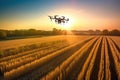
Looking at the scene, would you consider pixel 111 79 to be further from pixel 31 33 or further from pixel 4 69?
pixel 31 33

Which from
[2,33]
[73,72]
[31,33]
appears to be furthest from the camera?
[31,33]

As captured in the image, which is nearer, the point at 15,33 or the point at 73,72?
the point at 73,72

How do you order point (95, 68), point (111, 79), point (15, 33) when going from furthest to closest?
point (15, 33)
point (95, 68)
point (111, 79)

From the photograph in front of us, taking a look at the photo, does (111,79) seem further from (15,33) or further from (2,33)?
(15,33)

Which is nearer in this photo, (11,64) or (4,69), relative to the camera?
(4,69)

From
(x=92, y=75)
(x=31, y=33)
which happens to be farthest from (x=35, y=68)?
(x=31, y=33)

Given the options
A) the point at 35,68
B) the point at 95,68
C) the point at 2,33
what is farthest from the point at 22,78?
the point at 2,33

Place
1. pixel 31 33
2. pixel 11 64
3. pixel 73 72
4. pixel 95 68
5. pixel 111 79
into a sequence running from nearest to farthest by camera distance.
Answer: pixel 111 79 → pixel 73 72 → pixel 95 68 → pixel 11 64 → pixel 31 33

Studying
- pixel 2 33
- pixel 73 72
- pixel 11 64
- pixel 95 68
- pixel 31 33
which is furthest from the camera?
pixel 31 33
